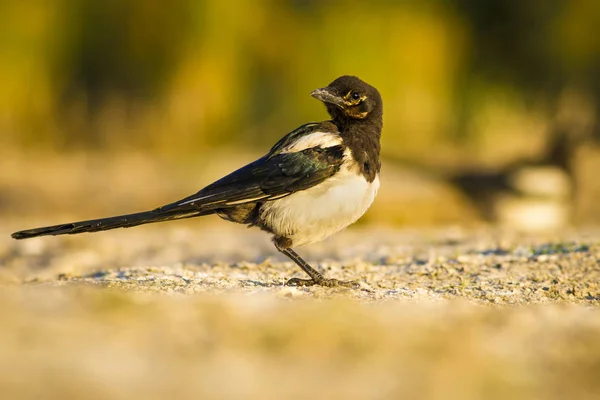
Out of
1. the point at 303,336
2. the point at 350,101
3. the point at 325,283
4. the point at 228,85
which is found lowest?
the point at 325,283

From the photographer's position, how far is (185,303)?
4617mm

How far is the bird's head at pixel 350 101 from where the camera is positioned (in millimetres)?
6559

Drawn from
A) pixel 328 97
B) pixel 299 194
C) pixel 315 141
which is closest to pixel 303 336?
pixel 299 194

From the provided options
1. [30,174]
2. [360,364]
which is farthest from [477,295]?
[30,174]

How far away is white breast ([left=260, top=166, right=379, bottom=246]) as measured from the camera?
6.07m

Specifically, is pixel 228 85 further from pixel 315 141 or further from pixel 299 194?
pixel 299 194

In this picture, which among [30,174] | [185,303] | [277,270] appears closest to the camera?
[185,303]

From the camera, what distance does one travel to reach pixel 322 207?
239 inches

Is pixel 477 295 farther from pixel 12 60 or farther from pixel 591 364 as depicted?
pixel 12 60

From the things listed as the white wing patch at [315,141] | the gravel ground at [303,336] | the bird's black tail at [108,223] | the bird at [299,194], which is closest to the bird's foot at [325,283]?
the bird at [299,194]

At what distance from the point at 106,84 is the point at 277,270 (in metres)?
11.3

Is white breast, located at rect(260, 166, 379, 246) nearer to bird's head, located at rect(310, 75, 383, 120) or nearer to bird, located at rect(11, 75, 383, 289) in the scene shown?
bird, located at rect(11, 75, 383, 289)

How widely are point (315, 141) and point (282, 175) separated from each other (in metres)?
0.30

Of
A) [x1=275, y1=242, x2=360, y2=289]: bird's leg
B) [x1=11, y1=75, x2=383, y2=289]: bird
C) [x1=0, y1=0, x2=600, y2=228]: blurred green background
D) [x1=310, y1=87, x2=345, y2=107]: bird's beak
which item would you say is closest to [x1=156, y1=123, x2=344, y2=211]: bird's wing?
[x1=11, y1=75, x2=383, y2=289]: bird
